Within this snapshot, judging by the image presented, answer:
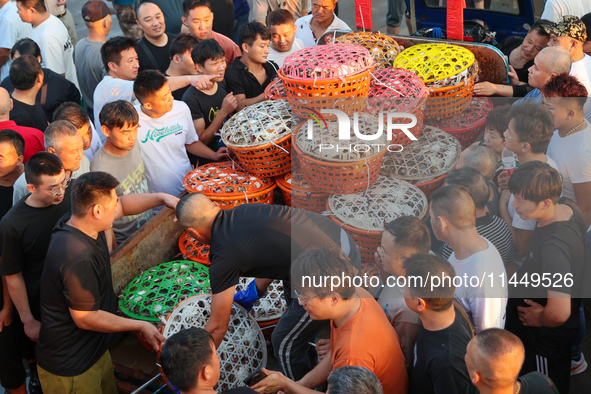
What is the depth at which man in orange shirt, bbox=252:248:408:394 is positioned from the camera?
8.70ft

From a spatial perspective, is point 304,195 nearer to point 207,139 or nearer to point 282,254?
point 282,254

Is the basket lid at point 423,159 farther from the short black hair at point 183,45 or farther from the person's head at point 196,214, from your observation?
the short black hair at point 183,45

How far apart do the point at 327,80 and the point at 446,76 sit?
1043 millimetres

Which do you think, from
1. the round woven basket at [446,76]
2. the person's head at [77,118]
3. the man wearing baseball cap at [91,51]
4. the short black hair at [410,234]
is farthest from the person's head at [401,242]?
the man wearing baseball cap at [91,51]

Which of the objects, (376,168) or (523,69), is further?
(523,69)

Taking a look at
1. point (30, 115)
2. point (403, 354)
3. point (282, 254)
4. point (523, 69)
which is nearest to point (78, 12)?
point (30, 115)

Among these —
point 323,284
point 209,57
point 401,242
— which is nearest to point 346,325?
point 323,284

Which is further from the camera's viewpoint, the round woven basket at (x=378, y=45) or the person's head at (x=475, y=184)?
the round woven basket at (x=378, y=45)

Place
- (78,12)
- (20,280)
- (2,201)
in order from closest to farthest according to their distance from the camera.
A: (20,280), (2,201), (78,12)

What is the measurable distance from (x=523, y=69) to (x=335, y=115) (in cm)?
237

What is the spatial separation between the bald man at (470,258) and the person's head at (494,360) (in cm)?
49

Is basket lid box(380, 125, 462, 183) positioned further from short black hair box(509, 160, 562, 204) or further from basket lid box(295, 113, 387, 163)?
short black hair box(509, 160, 562, 204)

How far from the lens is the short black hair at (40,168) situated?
334cm

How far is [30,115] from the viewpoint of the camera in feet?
16.3
